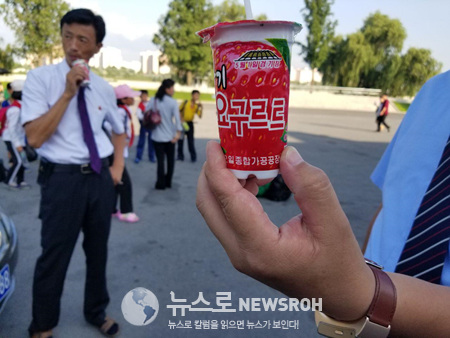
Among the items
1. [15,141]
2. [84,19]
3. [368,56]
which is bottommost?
[15,141]

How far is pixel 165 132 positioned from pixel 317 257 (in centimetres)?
561

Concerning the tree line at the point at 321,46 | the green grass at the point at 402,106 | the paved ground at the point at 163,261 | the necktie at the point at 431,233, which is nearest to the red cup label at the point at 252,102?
the necktie at the point at 431,233

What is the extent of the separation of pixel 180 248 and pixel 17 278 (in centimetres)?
165

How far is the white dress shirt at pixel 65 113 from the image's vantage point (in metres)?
2.16

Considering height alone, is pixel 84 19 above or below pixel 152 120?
above

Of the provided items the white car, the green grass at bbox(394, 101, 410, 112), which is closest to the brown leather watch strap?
the white car

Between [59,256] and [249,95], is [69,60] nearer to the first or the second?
[59,256]

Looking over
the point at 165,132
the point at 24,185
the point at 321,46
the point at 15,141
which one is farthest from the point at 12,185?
the point at 321,46

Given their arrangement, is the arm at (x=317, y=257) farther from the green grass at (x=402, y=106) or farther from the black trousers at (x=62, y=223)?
the green grass at (x=402, y=106)

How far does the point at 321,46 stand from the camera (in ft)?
134

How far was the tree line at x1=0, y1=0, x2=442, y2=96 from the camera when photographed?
35.0 meters

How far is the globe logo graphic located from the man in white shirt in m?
0.61

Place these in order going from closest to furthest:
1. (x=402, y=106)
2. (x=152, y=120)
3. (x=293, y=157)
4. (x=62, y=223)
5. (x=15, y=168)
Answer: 1. (x=293, y=157)
2. (x=62, y=223)
3. (x=15, y=168)
4. (x=152, y=120)
5. (x=402, y=106)

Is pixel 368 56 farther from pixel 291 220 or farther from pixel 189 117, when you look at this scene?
pixel 291 220
